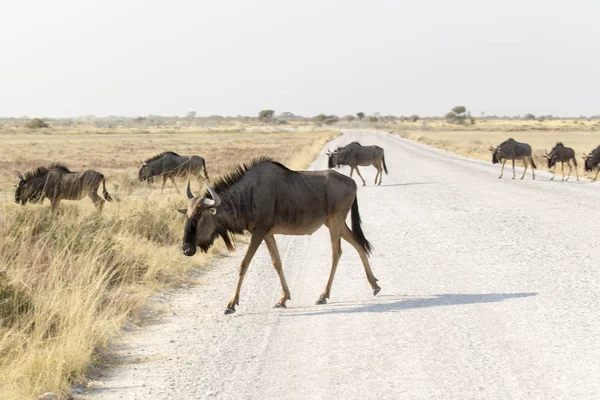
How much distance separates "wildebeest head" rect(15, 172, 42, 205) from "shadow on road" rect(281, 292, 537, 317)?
10.6 meters

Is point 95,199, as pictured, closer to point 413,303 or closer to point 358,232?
point 358,232

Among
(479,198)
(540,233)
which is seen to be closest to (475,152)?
(479,198)

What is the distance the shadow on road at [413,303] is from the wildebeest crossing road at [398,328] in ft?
0.08

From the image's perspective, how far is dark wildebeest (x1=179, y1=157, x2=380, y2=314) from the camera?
27.6 ft

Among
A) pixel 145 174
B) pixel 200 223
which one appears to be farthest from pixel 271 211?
pixel 145 174

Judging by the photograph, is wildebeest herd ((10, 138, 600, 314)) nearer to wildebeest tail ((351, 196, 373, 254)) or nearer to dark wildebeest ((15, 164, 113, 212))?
wildebeest tail ((351, 196, 373, 254))

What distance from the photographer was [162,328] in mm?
7641

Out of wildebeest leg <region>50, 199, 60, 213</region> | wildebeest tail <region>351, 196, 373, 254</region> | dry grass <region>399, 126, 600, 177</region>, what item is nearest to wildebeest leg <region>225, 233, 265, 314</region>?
wildebeest tail <region>351, 196, 373, 254</region>

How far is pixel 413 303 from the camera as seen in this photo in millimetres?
8406

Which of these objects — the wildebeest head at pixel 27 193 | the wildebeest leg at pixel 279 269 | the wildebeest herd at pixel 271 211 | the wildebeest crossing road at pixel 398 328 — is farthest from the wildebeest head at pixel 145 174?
the wildebeest leg at pixel 279 269

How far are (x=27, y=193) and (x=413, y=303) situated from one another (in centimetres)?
1185

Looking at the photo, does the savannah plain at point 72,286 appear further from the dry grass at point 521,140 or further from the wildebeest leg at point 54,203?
the dry grass at point 521,140

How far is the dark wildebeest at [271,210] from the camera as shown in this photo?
8398 millimetres

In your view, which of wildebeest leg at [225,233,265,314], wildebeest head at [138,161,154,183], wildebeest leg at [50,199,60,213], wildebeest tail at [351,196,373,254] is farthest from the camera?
wildebeest head at [138,161,154,183]
